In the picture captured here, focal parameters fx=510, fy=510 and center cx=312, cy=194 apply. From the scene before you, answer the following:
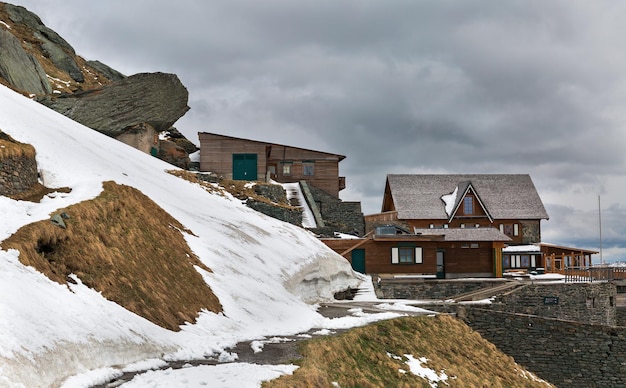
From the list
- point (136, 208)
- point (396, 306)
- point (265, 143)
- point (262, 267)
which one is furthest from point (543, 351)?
point (265, 143)

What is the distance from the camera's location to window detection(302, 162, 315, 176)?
63.9 m

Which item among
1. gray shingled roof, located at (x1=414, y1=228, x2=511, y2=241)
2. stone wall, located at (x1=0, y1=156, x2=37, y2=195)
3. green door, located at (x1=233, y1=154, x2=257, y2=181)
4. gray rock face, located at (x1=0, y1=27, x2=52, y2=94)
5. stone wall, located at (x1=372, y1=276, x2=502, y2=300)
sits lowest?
stone wall, located at (x1=372, y1=276, x2=502, y2=300)

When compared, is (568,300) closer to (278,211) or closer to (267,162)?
(278,211)

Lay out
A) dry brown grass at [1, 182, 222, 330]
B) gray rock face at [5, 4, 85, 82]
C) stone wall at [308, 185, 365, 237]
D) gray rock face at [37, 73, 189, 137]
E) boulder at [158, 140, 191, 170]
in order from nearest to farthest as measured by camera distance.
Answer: dry brown grass at [1, 182, 222, 330]
gray rock face at [37, 73, 189, 137]
boulder at [158, 140, 191, 170]
stone wall at [308, 185, 365, 237]
gray rock face at [5, 4, 85, 82]

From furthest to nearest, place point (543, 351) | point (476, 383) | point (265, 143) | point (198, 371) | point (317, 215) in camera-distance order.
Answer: point (265, 143)
point (317, 215)
point (543, 351)
point (476, 383)
point (198, 371)

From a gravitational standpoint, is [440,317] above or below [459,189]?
below

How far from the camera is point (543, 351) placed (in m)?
29.5

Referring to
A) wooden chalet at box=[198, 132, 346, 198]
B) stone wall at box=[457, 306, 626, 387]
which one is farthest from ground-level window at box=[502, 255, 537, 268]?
stone wall at box=[457, 306, 626, 387]

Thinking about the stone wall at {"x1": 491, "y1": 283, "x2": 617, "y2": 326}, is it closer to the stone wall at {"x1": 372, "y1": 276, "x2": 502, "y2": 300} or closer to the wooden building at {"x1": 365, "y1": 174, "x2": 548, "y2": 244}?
the stone wall at {"x1": 372, "y1": 276, "x2": 502, "y2": 300}

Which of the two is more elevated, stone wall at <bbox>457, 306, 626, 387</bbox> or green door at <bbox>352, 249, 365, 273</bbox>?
green door at <bbox>352, 249, 365, 273</bbox>

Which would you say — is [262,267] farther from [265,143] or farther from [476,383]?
[265,143]

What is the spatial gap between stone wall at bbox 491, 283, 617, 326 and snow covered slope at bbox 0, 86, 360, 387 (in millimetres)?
14713

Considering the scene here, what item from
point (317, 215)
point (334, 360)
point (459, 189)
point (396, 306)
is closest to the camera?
point (334, 360)

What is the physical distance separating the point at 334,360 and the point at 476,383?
20.3ft
